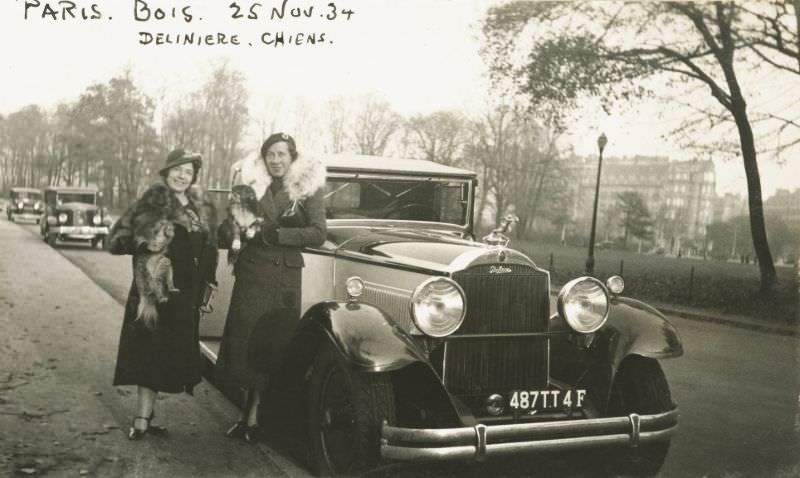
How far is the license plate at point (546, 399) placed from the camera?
122 inches

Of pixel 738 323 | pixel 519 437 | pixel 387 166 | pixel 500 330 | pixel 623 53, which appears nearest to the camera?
pixel 519 437

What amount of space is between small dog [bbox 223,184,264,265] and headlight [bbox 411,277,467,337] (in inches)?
42.4

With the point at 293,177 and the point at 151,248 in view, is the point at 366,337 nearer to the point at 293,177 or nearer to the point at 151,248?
the point at 293,177

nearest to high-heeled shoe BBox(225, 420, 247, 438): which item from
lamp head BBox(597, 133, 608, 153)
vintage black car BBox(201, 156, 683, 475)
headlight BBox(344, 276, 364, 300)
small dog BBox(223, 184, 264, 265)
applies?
vintage black car BBox(201, 156, 683, 475)

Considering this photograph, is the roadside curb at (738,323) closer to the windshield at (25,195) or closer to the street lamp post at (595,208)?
the street lamp post at (595,208)

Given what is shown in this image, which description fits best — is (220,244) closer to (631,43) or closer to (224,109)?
(224,109)

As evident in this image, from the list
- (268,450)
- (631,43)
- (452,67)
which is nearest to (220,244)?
(268,450)

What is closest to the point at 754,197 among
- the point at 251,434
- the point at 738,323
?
the point at 738,323

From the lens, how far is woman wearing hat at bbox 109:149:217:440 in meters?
3.55

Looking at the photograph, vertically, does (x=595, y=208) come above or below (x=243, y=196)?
above

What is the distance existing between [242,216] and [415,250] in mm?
923

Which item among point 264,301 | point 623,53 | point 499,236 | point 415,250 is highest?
point 623,53

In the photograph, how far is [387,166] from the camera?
4508 millimetres

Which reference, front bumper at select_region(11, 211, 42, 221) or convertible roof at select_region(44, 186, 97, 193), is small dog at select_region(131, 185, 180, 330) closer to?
convertible roof at select_region(44, 186, 97, 193)
